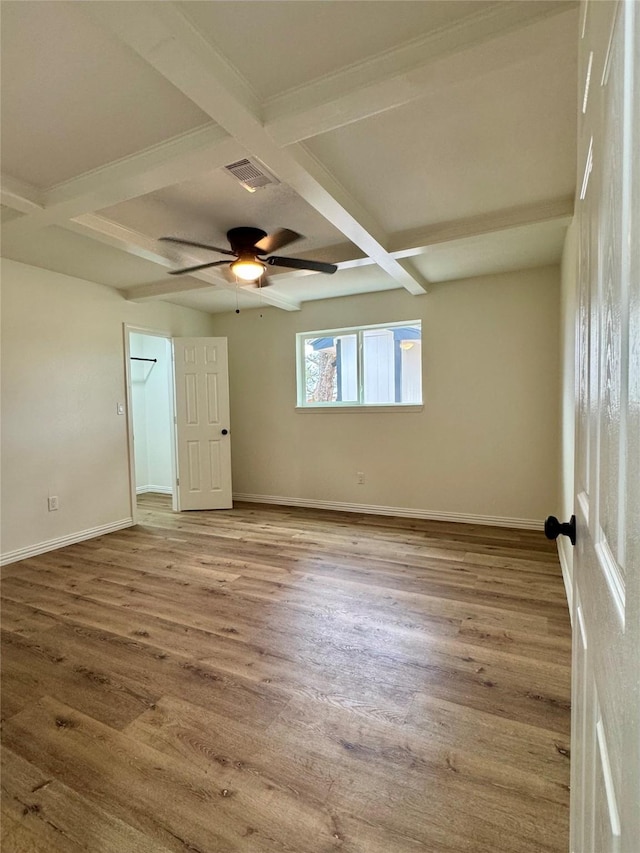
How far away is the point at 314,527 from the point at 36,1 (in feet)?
12.6

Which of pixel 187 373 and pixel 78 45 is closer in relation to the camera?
pixel 78 45

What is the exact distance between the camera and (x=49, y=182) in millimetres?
2234

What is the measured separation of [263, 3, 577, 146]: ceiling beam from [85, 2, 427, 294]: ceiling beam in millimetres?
108

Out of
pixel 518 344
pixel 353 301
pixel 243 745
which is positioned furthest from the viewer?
pixel 353 301

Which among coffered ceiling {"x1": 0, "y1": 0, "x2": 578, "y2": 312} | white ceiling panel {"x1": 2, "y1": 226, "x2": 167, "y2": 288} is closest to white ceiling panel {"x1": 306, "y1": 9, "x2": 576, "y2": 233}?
coffered ceiling {"x1": 0, "y1": 0, "x2": 578, "y2": 312}

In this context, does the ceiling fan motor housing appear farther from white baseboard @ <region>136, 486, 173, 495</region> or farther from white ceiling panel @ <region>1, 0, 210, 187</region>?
white baseboard @ <region>136, 486, 173, 495</region>

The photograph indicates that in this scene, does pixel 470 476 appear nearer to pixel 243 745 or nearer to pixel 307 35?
pixel 243 745

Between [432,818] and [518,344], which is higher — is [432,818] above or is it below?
below

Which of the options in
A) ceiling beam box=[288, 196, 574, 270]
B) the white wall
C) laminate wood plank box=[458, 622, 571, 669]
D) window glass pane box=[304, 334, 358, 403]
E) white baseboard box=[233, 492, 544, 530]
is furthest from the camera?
the white wall

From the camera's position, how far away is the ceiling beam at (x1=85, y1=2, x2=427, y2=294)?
3.96ft

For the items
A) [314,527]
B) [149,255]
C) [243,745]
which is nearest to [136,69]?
[149,255]

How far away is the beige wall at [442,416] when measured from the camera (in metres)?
3.83

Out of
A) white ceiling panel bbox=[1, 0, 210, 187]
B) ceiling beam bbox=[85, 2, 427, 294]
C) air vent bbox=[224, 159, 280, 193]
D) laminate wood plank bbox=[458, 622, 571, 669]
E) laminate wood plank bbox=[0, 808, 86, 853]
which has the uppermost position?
white ceiling panel bbox=[1, 0, 210, 187]

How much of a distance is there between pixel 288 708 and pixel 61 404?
3.40m
